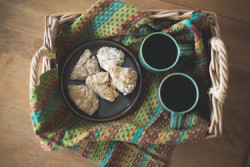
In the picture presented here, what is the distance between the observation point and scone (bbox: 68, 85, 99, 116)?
2.42ft

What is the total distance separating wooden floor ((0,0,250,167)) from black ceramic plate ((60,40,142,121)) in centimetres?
16

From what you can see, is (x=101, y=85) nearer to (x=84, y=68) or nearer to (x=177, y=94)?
(x=84, y=68)

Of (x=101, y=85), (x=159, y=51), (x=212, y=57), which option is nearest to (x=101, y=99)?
(x=101, y=85)

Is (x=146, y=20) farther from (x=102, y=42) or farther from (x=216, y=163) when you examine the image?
(x=216, y=163)

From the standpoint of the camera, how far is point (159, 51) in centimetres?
73

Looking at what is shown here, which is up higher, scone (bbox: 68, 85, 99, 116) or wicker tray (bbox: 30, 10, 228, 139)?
wicker tray (bbox: 30, 10, 228, 139)

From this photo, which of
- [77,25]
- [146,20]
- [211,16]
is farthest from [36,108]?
[211,16]

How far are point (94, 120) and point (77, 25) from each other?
1.13 feet

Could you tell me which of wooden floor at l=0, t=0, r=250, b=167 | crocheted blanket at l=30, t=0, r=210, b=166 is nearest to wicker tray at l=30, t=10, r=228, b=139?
crocheted blanket at l=30, t=0, r=210, b=166

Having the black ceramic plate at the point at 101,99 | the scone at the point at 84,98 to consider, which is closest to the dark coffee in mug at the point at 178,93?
the black ceramic plate at the point at 101,99

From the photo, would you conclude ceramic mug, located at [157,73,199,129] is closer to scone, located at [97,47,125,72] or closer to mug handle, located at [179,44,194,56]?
mug handle, located at [179,44,194,56]

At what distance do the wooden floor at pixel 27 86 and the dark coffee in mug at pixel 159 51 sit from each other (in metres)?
0.20

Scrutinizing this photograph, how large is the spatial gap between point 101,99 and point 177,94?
275 millimetres

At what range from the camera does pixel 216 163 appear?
78 cm
